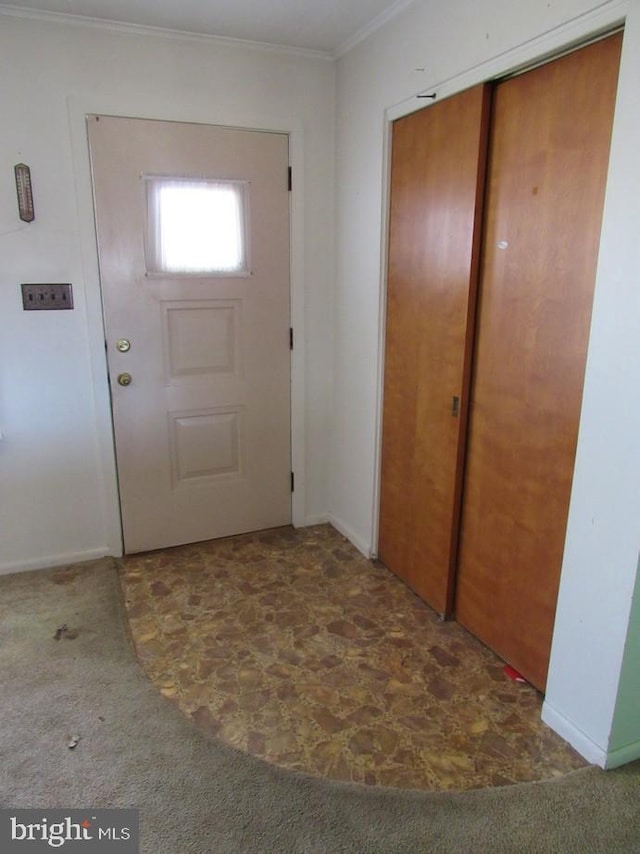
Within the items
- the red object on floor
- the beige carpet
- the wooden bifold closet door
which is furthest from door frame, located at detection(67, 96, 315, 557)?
the red object on floor

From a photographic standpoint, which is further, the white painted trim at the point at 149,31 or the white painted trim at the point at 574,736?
the white painted trim at the point at 149,31

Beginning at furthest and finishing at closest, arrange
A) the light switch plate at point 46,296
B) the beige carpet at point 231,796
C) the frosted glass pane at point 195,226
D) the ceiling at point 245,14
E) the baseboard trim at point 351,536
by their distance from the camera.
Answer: the baseboard trim at point 351,536 < the frosted glass pane at point 195,226 < the light switch plate at point 46,296 < the ceiling at point 245,14 < the beige carpet at point 231,796

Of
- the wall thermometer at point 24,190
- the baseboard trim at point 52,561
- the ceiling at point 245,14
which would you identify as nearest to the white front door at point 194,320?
the baseboard trim at point 52,561

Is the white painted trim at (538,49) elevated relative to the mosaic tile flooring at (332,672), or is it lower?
elevated

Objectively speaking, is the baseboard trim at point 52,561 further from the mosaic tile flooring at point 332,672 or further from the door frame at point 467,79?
the door frame at point 467,79

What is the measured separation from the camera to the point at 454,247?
2.11 meters

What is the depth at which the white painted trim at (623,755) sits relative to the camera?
1.63 metres

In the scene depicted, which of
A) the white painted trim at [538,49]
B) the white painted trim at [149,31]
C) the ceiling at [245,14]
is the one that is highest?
the ceiling at [245,14]

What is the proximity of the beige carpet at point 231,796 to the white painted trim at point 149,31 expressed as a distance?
8.27ft

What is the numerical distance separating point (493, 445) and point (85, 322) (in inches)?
72.1

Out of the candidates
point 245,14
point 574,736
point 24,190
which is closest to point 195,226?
point 24,190

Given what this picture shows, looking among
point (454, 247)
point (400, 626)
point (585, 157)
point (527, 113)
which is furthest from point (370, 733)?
point (527, 113)

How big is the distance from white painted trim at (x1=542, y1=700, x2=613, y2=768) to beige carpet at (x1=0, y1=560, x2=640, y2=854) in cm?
4

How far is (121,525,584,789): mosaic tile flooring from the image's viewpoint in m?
1.70
